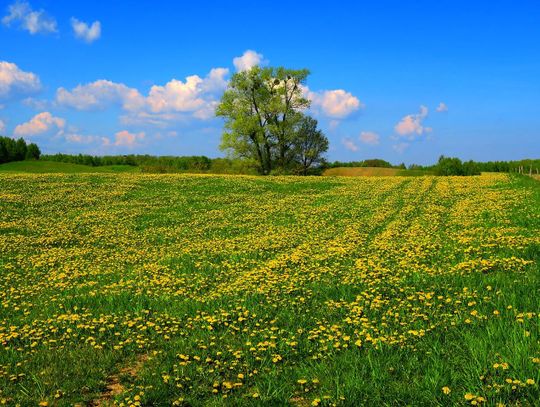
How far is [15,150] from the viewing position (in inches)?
4409

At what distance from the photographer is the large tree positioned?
235 ft

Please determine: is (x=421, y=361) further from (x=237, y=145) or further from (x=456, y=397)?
(x=237, y=145)

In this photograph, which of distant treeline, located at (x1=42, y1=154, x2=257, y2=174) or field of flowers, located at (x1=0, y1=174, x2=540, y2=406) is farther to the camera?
distant treeline, located at (x1=42, y1=154, x2=257, y2=174)

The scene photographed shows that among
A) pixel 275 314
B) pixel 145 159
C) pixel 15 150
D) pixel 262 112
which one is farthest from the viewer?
pixel 145 159

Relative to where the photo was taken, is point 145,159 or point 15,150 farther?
point 145,159

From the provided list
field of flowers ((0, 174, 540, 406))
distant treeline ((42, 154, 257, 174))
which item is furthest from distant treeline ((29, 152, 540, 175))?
field of flowers ((0, 174, 540, 406))

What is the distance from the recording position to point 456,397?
5785 mm

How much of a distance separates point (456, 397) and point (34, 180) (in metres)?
45.1

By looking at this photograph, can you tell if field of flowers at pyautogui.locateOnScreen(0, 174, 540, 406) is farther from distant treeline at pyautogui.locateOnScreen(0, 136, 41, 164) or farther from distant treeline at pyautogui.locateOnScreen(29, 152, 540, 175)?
distant treeline at pyautogui.locateOnScreen(0, 136, 41, 164)

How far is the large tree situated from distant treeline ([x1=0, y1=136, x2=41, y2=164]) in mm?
67145

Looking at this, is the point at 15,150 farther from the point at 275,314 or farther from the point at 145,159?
the point at 275,314

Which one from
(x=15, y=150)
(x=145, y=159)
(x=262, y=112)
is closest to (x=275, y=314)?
(x=262, y=112)

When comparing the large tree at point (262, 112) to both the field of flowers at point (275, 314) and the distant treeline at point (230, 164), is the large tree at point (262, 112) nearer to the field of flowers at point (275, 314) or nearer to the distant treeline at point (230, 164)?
the distant treeline at point (230, 164)

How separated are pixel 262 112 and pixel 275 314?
2567 inches
